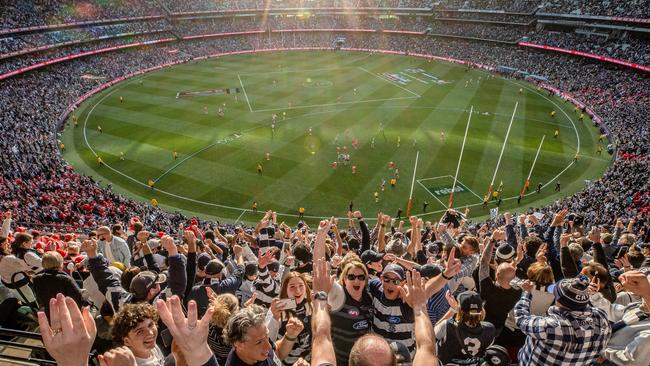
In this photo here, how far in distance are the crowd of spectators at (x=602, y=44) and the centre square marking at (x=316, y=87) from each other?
96.2 ft

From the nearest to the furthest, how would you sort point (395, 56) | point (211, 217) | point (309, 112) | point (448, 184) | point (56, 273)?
point (56, 273)
point (211, 217)
point (448, 184)
point (309, 112)
point (395, 56)

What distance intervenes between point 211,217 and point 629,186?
29880 mm

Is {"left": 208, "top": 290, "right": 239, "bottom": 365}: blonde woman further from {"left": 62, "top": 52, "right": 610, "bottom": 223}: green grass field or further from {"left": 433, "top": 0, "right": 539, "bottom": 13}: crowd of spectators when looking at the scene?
{"left": 433, "top": 0, "right": 539, "bottom": 13}: crowd of spectators

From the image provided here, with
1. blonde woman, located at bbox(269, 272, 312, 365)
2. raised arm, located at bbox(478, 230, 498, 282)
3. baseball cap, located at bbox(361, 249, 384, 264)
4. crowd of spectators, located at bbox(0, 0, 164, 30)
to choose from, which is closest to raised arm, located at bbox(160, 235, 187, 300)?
blonde woman, located at bbox(269, 272, 312, 365)

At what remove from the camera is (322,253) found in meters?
6.29

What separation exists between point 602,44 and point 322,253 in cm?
7477

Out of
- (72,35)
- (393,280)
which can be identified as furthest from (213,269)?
(72,35)

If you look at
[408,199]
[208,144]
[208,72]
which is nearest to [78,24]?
[208,72]

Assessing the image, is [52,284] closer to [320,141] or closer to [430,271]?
[430,271]

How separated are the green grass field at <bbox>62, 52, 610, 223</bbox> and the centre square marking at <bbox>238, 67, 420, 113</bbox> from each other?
28 cm

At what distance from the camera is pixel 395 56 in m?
82.7

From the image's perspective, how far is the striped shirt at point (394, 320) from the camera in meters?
5.75

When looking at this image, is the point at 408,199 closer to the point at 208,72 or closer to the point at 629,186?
the point at 629,186

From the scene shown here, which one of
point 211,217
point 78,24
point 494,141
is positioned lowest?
point 211,217
